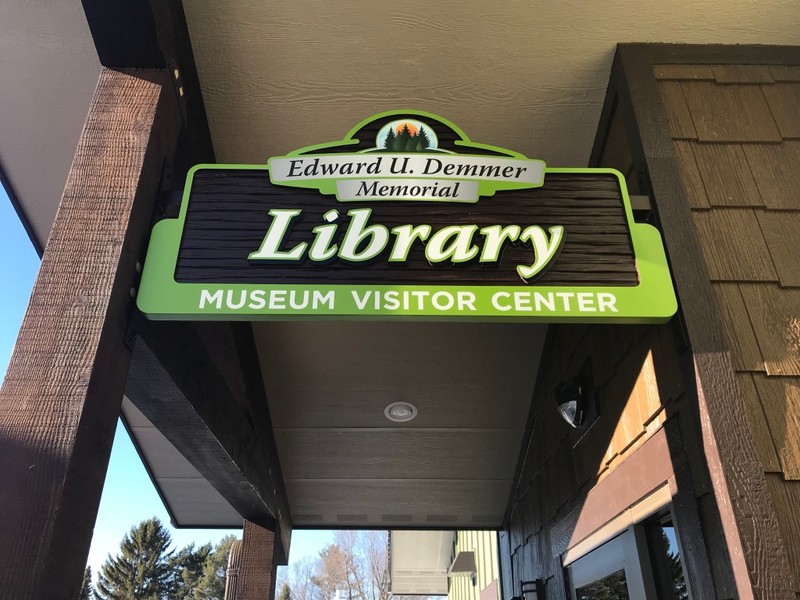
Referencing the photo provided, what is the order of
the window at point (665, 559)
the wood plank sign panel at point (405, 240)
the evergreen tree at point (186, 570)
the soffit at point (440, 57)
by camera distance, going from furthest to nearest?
the evergreen tree at point (186, 570)
the soffit at point (440, 57)
the window at point (665, 559)
the wood plank sign panel at point (405, 240)

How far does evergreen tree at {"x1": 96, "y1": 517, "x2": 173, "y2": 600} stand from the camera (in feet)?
91.8

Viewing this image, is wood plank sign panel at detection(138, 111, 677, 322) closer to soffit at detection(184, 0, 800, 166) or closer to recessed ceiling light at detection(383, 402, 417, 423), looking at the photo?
soffit at detection(184, 0, 800, 166)

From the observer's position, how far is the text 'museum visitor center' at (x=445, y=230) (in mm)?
1433

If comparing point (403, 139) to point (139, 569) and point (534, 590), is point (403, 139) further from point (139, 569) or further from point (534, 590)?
point (139, 569)

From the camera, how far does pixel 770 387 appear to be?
154 cm

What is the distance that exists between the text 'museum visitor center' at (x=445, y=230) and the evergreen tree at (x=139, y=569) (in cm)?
2995

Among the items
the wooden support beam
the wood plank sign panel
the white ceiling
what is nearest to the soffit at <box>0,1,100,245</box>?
the white ceiling

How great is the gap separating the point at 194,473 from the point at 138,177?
2955 mm

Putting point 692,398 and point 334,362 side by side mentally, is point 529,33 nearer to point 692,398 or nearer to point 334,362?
point 692,398

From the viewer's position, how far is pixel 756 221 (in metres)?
1.81

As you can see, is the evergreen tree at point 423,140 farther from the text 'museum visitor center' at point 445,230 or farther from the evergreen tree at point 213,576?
the evergreen tree at point 213,576

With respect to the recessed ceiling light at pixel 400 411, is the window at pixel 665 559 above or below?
below

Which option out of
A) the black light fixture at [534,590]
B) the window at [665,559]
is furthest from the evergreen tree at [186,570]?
the window at [665,559]

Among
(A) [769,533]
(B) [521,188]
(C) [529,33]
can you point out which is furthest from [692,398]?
(C) [529,33]
